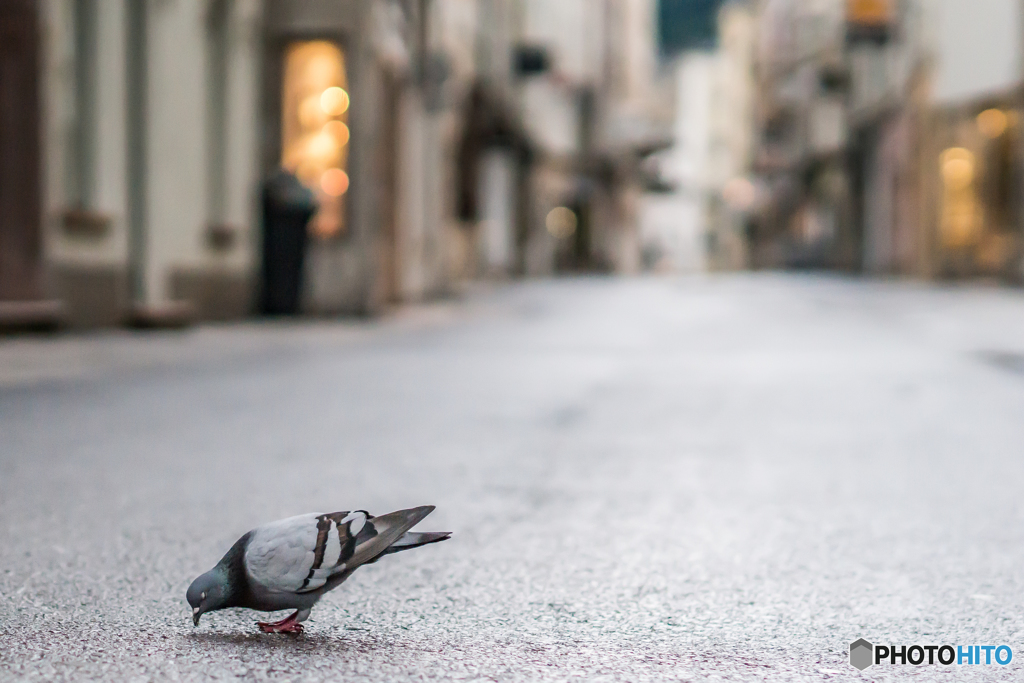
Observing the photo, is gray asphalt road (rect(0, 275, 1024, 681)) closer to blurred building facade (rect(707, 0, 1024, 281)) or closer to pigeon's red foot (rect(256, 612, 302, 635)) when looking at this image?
pigeon's red foot (rect(256, 612, 302, 635))

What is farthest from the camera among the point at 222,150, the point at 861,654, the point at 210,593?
the point at 222,150

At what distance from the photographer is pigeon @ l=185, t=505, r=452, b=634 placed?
2.06 meters

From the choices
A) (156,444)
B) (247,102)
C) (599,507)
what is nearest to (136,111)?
(247,102)

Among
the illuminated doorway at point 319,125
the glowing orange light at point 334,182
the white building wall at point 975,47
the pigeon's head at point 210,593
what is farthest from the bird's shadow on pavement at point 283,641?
the white building wall at point 975,47

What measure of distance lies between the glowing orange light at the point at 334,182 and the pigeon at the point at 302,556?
555 inches

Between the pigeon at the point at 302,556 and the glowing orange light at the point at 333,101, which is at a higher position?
the glowing orange light at the point at 333,101

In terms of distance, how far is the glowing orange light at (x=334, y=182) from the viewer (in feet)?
52.6

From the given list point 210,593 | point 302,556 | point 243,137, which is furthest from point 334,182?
point 302,556

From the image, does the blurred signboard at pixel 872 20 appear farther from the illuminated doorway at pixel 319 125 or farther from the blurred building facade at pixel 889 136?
the illuminated doorway at pixel 319 125

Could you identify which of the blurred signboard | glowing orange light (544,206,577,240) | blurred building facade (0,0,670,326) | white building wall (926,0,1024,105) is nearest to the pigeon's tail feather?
blurred building facade (0,0,670,326)

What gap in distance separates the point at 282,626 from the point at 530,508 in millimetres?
1634

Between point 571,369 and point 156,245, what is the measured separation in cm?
543

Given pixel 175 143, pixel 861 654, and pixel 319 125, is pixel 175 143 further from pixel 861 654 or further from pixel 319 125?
pixel 861 654

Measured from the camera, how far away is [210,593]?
87.0 inches
